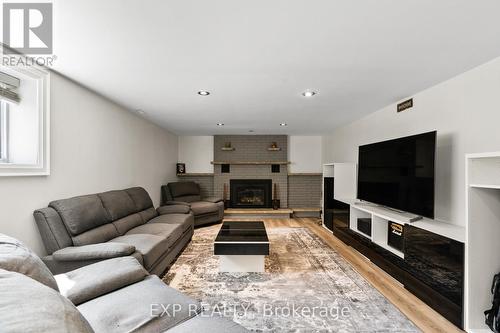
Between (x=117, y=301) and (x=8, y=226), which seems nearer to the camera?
(x=117, y=301)

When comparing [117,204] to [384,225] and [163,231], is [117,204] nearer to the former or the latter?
[163,231]

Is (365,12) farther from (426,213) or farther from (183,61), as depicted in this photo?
(426,213)

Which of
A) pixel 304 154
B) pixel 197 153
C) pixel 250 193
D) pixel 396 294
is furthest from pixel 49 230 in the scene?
pixel 304 154

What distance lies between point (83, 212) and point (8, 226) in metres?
0.58

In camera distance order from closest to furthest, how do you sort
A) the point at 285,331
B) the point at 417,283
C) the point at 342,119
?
the point at 285,331, the point at 417,283, the point at 342,119

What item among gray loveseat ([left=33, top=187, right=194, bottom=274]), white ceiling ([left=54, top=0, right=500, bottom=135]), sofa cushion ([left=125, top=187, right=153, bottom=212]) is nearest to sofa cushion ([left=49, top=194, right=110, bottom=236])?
gray loveseat ([left=33, top=187, right=194, bottom=274])

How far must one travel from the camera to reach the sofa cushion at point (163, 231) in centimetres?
302

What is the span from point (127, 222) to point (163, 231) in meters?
0.53

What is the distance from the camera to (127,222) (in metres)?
3.22

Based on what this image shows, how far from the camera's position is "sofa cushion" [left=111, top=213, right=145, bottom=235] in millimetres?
3002

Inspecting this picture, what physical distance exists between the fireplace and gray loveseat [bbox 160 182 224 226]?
0.92 m

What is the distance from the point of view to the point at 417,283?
7.86 feet

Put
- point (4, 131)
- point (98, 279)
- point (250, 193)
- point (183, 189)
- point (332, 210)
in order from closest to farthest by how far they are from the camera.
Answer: point (98, 279), point (4, 131), point (332, 210), point (183, 189), point (250, 193)

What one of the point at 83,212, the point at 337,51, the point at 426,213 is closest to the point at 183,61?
the point at 337,51
